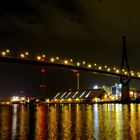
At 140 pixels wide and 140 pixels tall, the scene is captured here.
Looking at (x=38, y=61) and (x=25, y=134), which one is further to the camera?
(x=38, y=61)

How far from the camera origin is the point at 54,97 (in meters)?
188

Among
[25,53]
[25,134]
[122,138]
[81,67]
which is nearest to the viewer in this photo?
[122,138]

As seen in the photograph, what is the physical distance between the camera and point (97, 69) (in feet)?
307

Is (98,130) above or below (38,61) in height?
below

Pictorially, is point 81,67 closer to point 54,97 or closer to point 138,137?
point 138,137

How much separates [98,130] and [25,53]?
4922 cm

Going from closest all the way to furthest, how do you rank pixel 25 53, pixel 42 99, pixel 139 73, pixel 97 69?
pixel 25 53 < pixel 97 69 < pixel 139 73 < pixel 42 99

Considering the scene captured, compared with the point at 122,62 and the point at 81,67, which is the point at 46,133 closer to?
the point at 81,67

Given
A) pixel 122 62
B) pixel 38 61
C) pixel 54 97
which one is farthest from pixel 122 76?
pixel 54 97

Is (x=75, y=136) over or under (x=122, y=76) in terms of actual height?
under

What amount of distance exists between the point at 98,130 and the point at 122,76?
2962 inches

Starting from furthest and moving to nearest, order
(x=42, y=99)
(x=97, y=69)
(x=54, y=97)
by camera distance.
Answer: (x=54, y=97) → (x=42, y=99) → (x=97, y=69)

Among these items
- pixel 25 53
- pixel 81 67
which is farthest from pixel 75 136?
pixel 81 67

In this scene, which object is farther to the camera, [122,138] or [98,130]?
[98,130]
